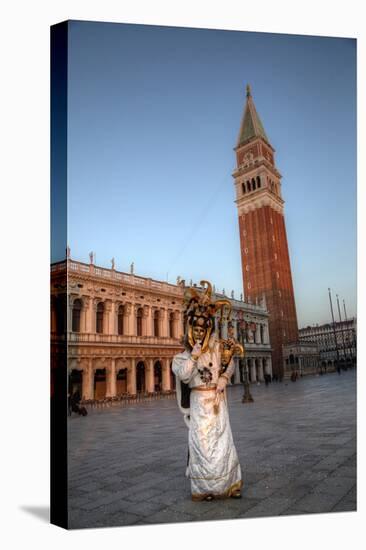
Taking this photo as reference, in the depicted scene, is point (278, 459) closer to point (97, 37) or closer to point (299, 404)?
point (97, 37)

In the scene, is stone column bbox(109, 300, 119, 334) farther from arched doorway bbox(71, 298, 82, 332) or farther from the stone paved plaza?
the stone paved plaza

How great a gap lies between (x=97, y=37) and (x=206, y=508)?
15.1ft

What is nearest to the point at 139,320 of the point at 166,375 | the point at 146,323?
the point at 146,323

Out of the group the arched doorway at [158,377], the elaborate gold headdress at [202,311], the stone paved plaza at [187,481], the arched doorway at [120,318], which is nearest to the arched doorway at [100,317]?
the arched doorway at [120,318]

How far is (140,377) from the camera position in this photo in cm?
1981

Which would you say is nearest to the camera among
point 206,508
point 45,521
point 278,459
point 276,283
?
point 206,508

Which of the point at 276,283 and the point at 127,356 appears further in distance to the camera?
the point at 276,283

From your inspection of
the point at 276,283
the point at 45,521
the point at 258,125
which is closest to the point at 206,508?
the point at 45,521

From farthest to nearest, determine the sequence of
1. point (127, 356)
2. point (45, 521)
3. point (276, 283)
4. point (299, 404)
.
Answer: point (276, 283) < point (127, 356) < point (299, 404) < point (45, 521)

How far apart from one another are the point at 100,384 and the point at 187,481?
13605mm

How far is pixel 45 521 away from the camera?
162 inches

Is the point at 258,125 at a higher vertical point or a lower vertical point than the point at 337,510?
higher

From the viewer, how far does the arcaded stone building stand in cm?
1825

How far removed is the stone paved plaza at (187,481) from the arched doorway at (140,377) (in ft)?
33.0
